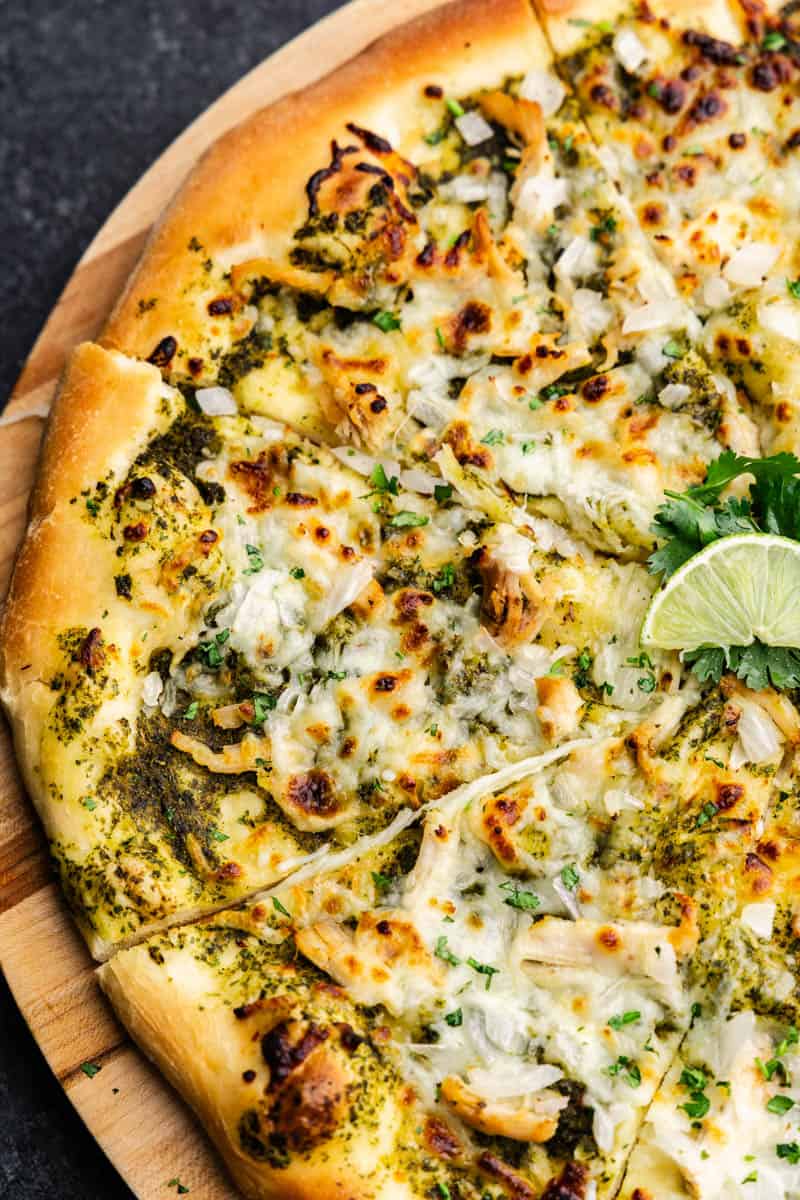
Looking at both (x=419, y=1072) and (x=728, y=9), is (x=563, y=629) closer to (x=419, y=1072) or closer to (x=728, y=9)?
(x=419, y=1072)

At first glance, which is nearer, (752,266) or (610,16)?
(752,266)

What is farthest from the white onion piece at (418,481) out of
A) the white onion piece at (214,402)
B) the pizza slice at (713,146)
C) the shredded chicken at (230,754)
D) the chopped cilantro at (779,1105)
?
the chopped cilantro at (779,1105)

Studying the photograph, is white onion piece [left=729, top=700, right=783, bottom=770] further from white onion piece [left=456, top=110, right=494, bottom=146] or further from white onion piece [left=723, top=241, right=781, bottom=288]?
white onion piece [left=456, top=110, right=494, bottom=146]

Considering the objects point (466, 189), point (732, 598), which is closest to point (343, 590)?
point (732, 598)

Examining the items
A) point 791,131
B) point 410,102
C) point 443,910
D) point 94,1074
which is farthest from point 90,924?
point 791,131

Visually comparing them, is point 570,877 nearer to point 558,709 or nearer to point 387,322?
point 558,709
